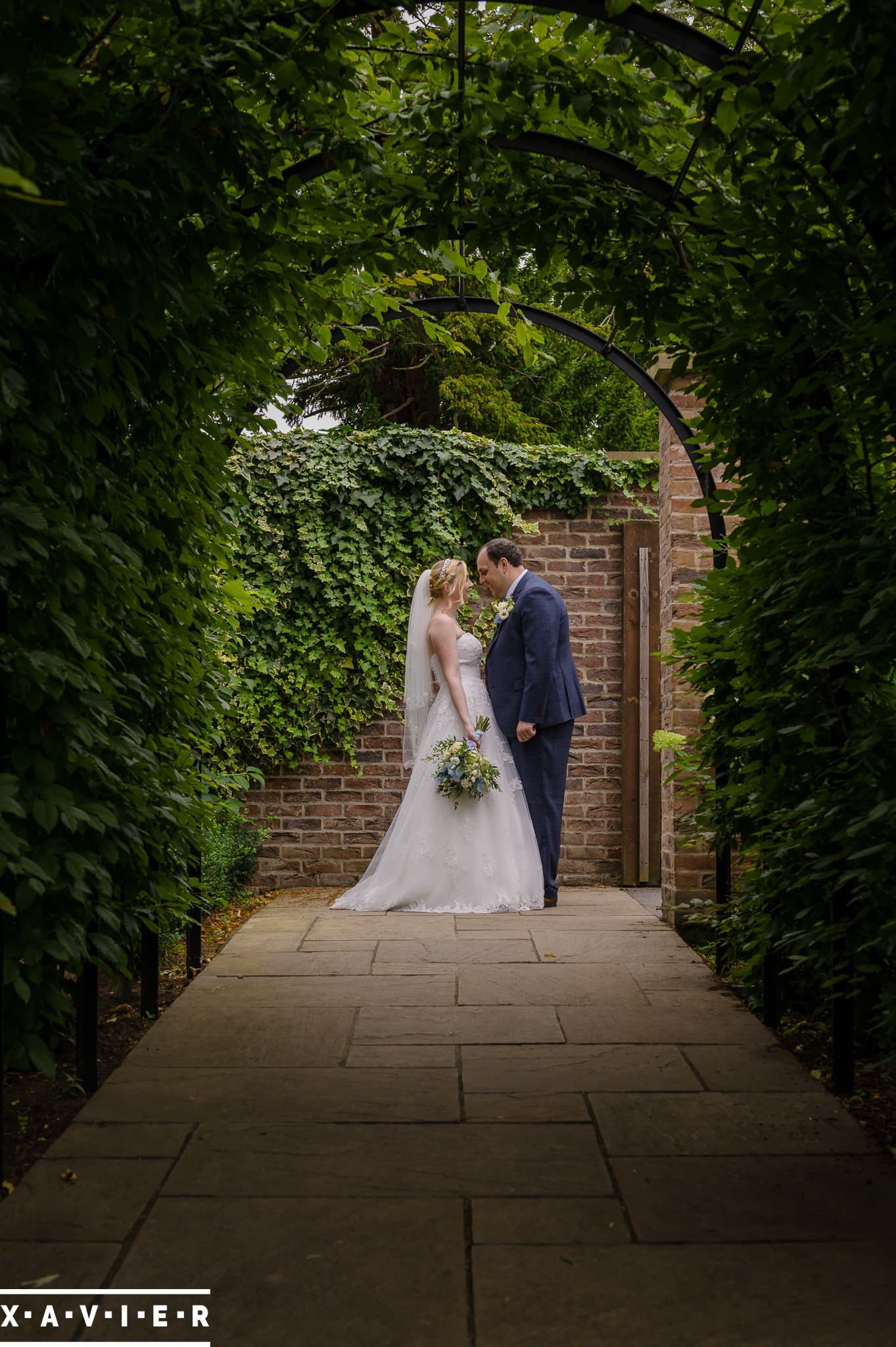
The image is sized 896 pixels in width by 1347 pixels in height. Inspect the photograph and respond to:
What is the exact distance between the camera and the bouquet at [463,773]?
645 centimetres

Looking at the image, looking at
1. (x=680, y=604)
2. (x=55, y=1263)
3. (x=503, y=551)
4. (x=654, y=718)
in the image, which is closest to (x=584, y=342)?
(x=680, y=604)

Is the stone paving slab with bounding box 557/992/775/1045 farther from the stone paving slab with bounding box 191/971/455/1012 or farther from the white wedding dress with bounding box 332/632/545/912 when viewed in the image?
the white wedding dress with bounding box 332/632/545/912

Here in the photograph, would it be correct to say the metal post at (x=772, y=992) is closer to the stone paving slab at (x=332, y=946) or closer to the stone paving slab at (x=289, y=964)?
the stone paving slab at (x=289, y=964)

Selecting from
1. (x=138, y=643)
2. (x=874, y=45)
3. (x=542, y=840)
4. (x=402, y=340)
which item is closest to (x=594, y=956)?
(x=542, y=840)

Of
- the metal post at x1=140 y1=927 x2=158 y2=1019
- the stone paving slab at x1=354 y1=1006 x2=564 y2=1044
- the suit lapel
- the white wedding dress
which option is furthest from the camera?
the suit lapel

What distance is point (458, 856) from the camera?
6449 mm

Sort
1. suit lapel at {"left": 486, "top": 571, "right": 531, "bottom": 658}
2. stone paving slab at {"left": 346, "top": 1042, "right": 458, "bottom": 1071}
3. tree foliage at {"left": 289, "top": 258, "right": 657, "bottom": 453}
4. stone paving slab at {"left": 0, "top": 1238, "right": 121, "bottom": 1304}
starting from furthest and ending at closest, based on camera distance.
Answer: tree foliage at {"left": 289, "top": 258, "right": 657, "bottom": 453} → suit lapel at {"left": 486, "top": 571, "right": 531, "bottom": 658} → stone paving slab at {"left": 346, "top": 1042, "right": 458, "bottom": 1071} → stone paving slab at {"left": 0, "top": 1238, "right": 121, "bottom": 1304}

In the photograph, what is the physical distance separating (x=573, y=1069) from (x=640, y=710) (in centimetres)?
434

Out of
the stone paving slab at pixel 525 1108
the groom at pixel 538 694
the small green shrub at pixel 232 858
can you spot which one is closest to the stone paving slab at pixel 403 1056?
the stone paving slab at pixel 525 1108

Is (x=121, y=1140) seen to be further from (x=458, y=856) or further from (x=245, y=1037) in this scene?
(x=458, y=856)

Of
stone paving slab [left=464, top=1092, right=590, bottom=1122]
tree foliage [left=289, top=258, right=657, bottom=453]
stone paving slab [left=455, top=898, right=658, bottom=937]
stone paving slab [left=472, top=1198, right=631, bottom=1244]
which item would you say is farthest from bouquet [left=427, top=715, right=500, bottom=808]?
tree foliage [left=289, top=258, right=657, bottom=453]

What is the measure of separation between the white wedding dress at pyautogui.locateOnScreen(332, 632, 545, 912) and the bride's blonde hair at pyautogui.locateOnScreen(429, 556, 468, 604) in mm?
1004

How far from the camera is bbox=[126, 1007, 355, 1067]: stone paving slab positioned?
3.49 metres

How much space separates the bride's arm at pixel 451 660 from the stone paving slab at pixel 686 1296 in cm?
469
